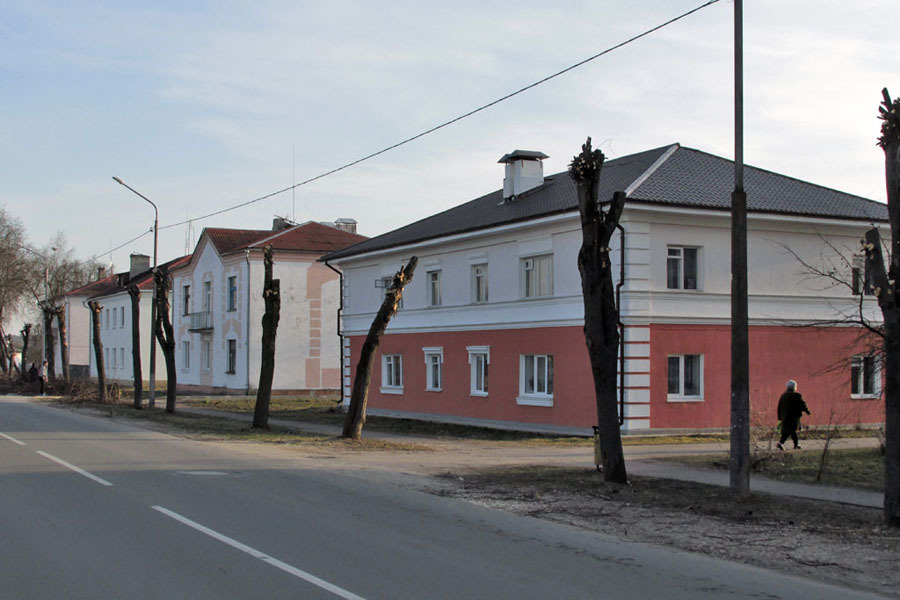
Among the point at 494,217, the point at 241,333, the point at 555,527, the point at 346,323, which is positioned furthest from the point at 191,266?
the point at 555,527

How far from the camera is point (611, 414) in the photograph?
13.8 m

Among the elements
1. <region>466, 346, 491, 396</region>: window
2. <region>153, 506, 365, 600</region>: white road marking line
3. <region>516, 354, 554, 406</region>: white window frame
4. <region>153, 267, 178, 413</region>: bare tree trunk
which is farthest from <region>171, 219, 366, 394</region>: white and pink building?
<region>153, 506, 365, 600</region>: white road marking line

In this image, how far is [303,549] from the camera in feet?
27.6

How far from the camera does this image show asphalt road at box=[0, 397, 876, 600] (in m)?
7.09

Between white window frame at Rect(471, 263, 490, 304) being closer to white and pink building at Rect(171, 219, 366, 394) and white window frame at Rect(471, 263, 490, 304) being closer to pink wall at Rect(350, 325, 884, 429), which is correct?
pink wall at Rect(350, 325, 884, 429)

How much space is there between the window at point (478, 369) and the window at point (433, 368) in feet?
6.30

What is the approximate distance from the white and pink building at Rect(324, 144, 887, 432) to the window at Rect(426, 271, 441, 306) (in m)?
0.58

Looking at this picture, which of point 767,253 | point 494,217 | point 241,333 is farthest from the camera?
point 241,333

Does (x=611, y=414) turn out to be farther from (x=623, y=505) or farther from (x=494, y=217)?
(x=494, y=217)

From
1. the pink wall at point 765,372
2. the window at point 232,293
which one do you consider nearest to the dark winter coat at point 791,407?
the pink wall at point 765,372

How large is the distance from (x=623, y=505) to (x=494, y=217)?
17.3 meters

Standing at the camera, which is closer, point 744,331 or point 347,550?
point 347,550

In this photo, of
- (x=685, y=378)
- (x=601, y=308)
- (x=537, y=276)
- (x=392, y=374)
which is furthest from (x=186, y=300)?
(x=601, y=308)

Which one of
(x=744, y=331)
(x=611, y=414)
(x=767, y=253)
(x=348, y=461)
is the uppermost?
(x=767, y=253)
